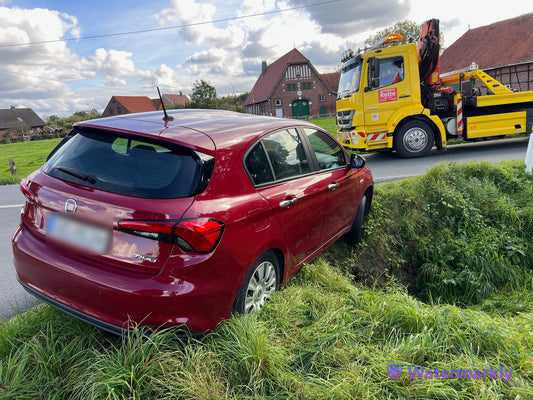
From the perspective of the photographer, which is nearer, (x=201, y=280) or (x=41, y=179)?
(x=201, y=280)

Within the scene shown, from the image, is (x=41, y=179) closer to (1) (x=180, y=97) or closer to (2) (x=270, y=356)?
(2) (x=270, y=356)

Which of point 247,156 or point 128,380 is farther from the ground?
point 247,156

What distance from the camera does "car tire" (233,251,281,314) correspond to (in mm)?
2518

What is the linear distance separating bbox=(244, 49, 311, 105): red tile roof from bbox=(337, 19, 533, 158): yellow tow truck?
143 ft

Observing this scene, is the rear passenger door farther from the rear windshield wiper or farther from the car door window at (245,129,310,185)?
the rear windshield wiper

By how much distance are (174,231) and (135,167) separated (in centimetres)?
57

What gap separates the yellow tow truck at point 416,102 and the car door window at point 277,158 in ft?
22.1

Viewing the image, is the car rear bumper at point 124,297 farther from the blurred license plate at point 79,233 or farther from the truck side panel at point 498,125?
the truck side panel at point 498,125

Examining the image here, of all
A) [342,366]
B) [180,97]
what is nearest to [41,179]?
[342,366]

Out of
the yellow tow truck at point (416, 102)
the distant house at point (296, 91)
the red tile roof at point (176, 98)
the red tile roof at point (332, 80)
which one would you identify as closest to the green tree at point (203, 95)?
the distant house at point (296, 91)

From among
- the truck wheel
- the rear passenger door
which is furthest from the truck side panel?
the rear passenger door

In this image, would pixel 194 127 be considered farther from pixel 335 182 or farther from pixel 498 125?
pixel 498 125

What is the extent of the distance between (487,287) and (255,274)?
3.30m

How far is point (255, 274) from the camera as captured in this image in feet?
8.89
